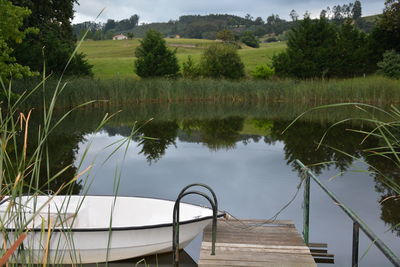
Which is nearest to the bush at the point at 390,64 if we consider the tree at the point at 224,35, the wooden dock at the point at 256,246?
the wooden dock at the point at 256,246

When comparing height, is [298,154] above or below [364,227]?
below

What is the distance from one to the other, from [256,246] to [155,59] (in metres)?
30.7

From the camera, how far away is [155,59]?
3475 cm

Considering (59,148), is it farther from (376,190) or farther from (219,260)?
(219,260)

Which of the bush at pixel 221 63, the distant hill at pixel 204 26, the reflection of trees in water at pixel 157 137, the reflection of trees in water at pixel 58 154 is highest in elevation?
the distant hill at pixel 204 26

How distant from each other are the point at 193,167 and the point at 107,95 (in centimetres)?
1528

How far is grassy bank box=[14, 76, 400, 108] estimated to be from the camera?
24.3 meters

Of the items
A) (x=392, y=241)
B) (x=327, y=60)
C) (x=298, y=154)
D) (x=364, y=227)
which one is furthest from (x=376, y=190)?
(x=327, y=60)

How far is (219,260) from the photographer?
4.64 m

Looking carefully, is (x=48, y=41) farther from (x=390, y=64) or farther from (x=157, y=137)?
(x=390, y=64)

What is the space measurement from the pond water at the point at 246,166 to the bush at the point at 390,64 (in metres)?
13.2

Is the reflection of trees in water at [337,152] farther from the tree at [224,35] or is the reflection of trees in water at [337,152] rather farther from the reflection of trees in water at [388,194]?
the tree at [224,35]

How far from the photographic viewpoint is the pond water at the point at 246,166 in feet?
23.7

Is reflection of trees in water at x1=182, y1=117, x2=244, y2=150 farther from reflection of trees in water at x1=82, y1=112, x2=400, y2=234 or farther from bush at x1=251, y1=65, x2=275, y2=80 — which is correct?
bush at x1=251, y1=65, x2=275, y2=80
